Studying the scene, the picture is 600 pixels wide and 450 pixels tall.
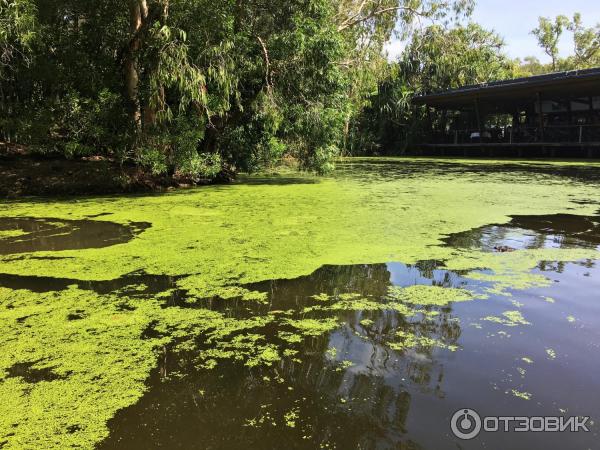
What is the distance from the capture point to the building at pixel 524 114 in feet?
53.4

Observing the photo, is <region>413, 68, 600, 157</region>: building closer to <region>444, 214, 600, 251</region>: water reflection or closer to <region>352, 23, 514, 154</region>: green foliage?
<region>352, 23, 514, 154</region>: green foliage

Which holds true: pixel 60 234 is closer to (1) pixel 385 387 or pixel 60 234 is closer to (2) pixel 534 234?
(1) pixel 385 387

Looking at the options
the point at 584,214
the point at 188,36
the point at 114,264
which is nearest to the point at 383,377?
the point at 114,264

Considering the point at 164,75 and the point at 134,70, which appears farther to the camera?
the point at 134,70

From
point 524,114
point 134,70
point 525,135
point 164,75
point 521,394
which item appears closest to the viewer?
point 521,394

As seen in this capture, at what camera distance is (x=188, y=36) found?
8.36m

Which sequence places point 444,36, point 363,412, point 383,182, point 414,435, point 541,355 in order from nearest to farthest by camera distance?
1. point 414,435
2. point 363,412
3. point 541,355
4. point 383,182
5. point 444,36

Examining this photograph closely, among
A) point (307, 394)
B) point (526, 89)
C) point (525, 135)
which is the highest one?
point (526, 89)

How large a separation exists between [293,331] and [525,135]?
723 inches

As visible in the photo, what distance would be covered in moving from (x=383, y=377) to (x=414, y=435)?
42cm

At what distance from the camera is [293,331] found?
2.78 m

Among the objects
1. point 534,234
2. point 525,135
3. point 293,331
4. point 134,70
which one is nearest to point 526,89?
point 525,135

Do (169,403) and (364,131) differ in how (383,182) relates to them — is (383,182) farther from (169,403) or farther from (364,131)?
(364,131)

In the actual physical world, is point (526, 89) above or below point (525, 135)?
above
